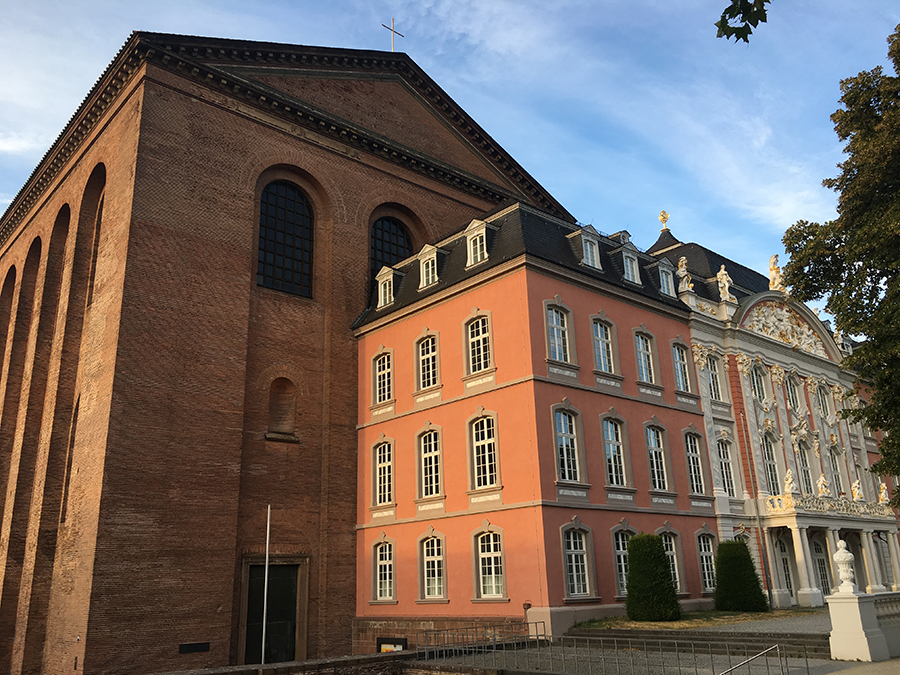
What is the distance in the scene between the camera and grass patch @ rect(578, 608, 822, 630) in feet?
64.8

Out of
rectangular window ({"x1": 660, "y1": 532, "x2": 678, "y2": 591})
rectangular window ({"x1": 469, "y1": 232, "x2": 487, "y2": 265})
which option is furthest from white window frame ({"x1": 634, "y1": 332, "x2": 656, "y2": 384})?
rectangular window ({"x1": 469, "y1": 232, "x2": 487, "y2": 265})

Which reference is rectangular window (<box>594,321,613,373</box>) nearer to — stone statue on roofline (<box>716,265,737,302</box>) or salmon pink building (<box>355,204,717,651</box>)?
salmon pink building (<box>355,204,717,651</box>)

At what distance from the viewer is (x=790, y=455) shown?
3069cm

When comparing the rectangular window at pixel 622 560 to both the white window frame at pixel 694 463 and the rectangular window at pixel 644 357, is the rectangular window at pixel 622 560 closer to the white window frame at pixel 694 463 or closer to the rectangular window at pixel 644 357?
the white window frame at pixel 694 463

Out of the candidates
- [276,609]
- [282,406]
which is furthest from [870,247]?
[276,609]

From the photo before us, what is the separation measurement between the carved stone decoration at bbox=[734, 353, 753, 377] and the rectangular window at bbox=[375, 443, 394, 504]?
14139 mm

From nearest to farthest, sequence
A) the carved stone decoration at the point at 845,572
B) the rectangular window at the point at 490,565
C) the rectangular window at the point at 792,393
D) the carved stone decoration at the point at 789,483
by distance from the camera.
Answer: the carved stone decoration at the point at 845,572 < the rectangular window at the point at 490,565 < the carved stone decoration at the point at 789,483 < the rectangular window at the point at 792,393

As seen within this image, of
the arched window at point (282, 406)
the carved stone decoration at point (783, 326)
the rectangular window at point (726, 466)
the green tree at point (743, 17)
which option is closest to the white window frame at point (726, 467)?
the rectangular window at point (726, 466)

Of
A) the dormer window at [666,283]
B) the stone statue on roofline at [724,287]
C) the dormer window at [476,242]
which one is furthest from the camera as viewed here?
the stone statue on roofline at [724,287]

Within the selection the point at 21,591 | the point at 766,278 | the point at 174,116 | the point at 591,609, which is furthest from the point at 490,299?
the point at 766,278

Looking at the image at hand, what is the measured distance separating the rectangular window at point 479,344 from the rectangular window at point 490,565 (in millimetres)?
5189

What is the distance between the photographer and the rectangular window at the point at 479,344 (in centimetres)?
2403

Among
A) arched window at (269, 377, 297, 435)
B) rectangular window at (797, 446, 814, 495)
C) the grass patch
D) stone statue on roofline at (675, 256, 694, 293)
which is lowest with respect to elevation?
the grass patch

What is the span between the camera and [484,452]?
76.3 ft
